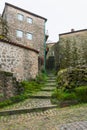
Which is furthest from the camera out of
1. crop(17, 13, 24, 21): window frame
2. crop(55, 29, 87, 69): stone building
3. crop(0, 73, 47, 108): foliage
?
crop(17, 13, 24, 21): window frame

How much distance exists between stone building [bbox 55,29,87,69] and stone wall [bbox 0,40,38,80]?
380 inches

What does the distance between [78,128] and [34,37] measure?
25.7 meters

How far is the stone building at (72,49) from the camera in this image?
2972cm

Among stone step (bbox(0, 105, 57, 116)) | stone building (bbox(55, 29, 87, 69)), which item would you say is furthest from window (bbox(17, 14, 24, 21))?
stone step (bbox(0, 105, 57, 116))

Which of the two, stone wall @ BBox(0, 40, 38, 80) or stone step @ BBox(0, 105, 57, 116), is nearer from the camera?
stone step @ BBox(0, 105, 57, 116)

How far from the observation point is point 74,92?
12.4m

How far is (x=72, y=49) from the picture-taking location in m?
30.5

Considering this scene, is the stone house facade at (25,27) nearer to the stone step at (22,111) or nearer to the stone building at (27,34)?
the stone building at (27,34)

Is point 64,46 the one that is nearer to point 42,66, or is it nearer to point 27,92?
point 42,66

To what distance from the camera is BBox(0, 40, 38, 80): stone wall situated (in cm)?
1740

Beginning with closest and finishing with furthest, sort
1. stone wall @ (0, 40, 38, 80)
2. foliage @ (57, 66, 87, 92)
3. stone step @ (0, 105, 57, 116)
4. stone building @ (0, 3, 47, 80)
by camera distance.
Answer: stone step @ (0, 105, 57, 116) < foliage @ (57, 66, 87, 92) < stone wall @ (0, 40, 38, 80) < stone building @ (0, 3, 47, 80)

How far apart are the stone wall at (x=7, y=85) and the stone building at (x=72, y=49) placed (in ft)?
46.0

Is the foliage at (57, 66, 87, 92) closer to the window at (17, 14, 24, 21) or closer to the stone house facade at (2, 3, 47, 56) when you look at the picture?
the stone house facade at (2, 3, 47, 56)

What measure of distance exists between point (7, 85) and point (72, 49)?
15.9 meters
